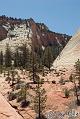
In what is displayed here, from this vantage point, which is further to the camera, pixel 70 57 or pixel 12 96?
pixel 70 57

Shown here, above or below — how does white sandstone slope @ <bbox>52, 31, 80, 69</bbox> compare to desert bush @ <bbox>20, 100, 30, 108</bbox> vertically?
above

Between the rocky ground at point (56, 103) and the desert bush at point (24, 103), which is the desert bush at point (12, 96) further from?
the desert bush at point (24, 103)

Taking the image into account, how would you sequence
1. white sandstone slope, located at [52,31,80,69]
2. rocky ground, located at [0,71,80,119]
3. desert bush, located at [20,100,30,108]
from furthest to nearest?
white sandstone slope, located at [52,31,80,69] → desert bush, located at [20,100,30,108] → rocky ground, located at [0,71,80,119]

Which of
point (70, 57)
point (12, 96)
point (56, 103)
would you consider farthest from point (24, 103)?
point (70, 57)

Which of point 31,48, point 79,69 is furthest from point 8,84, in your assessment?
point 31,48

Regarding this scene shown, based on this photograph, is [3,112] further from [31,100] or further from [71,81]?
[71,81]

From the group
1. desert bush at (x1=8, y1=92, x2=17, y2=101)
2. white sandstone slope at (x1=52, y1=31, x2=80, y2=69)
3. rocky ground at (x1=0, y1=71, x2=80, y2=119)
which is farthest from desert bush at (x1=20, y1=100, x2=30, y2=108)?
white sandstone slope at (x1=52, y1=31, x2=80, y2=69)

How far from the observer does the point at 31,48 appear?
180500 millimetres

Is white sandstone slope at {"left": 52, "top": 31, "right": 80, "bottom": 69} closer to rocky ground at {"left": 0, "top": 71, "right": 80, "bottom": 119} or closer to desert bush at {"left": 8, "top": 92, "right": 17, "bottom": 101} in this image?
rocky ground at {"left": 0, "top": 71, "right": 80, "bottom": 119}

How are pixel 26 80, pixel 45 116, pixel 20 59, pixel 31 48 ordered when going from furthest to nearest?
Result: pixel 31 48, pixel 20 59, pixel 26 80, pixel 45 116

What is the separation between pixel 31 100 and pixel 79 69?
1223 cm

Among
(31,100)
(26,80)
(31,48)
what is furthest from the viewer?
(31,48)

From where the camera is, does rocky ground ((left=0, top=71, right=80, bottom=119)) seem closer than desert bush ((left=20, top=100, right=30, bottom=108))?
Yes

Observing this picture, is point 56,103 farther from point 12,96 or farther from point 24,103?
point 12,96
